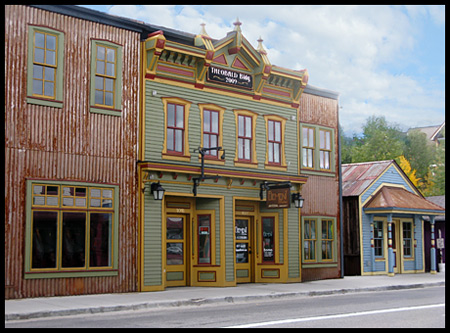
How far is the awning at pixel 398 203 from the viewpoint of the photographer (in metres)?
25.6

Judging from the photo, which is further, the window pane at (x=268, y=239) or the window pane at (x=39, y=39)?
the window pane at (x=268, y=239)

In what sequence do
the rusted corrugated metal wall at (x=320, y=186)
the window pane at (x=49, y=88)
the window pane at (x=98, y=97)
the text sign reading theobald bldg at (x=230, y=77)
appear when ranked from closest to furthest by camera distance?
the window pane at (x=49, y=88)
the window pane at (x=98, y=97)
the text sign reading theobald bldg at (x=230, y=77)
the rusted corrugated metal wall at (x=320, y=186)

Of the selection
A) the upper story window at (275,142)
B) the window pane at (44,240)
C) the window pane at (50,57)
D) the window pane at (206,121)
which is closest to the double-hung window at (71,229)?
the window pane at (44,240)

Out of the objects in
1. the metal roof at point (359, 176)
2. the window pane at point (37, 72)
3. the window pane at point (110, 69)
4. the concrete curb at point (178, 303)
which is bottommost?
the concrete curb at point (178, 303)

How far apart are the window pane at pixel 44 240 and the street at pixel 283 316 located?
302 cm

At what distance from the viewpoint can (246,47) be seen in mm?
20844

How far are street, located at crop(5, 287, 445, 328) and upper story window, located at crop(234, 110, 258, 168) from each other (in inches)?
235

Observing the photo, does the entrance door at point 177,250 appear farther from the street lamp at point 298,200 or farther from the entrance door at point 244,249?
the street lamp at point 298,200

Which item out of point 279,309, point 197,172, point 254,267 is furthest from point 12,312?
point 254,267

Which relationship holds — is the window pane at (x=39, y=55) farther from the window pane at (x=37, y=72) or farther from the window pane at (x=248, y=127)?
the window pane at (x=248, y=127)

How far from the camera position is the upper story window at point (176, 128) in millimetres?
18944

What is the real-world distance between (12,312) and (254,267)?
10.4 metres

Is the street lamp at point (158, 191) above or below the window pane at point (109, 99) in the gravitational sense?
below

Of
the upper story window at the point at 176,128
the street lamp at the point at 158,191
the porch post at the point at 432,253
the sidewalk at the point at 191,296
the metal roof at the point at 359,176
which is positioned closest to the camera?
the sidewalk at the point at 191,296
